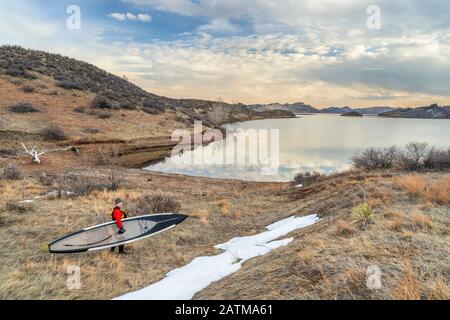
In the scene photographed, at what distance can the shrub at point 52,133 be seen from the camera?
3189 centimetres

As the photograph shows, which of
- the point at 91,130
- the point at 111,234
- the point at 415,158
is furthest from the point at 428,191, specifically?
the point at 91,130

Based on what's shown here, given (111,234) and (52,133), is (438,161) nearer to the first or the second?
(111,234)

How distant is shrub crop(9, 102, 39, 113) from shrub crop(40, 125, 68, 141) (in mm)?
5306

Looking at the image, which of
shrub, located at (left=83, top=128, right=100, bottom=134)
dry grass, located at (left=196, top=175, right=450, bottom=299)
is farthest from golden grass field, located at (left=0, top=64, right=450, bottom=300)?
shrub, located at (left=83, top=128, right=100, bottom=134)

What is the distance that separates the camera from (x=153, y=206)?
1282 cm

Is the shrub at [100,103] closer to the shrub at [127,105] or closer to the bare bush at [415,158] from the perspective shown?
the shrub at [127,105]

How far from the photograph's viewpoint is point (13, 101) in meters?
36.9

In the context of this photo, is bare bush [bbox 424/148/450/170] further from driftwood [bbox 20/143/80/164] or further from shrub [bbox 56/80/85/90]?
shrub [bbox 56/80/85/90]

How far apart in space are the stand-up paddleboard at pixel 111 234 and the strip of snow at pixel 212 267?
193 centimetres

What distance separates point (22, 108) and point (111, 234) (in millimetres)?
33248

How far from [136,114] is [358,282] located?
152ft

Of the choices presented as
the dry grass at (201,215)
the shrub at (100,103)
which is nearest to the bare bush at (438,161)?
the dry grass at (201,215)

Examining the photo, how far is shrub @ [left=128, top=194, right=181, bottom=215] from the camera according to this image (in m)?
12.5
